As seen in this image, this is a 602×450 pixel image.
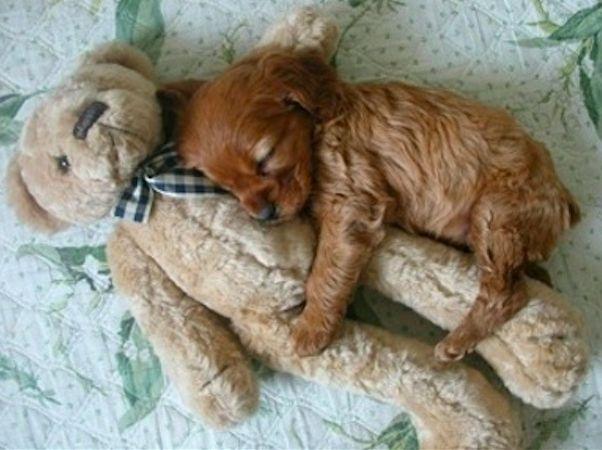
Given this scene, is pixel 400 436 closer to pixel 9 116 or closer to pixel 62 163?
pixel 62 163

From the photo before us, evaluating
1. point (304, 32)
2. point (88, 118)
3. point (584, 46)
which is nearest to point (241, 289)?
point (88, 118)

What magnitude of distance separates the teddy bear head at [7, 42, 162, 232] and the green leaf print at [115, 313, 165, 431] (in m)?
0.29

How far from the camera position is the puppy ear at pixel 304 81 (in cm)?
133

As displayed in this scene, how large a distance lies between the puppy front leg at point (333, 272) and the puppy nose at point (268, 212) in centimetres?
10

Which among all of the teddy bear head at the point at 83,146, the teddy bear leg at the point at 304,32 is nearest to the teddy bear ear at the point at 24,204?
the teddy bear head at the point at 83,146

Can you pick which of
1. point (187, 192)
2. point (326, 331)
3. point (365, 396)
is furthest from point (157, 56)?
point (365, 396)

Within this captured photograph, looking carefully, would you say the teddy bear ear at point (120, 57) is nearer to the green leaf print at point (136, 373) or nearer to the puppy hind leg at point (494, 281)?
the green leaf print at point (136, 373)

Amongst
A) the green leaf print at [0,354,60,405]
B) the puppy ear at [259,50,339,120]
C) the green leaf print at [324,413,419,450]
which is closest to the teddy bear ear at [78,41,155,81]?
the puppy ear at [259,50,339,120]

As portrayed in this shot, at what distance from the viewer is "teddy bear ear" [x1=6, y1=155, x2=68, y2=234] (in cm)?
141

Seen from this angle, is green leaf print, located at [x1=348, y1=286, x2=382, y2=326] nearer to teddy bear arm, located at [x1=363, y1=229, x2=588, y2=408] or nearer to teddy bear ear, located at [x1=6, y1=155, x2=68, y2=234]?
teddy bear arm, located at [x1=363, y1=229, x2=588, y2=408]

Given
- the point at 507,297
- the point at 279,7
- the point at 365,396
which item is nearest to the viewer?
the point at 507,297

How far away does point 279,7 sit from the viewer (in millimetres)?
1634

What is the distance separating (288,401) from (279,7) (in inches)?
30.1

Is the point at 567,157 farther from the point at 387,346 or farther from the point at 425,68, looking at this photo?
the point at 387,346
